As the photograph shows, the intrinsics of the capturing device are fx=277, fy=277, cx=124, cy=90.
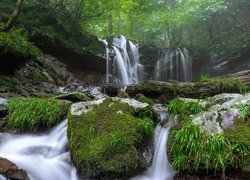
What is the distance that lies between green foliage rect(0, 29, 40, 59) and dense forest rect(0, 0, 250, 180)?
0.04 metres

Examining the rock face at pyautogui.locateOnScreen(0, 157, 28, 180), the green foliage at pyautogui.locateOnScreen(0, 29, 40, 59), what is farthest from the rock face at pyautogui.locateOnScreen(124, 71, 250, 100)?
the rock face at pyautogui.locateOnScreen(0, 157, 28, 180)

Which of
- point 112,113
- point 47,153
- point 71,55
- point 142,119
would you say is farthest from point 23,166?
point 71,55

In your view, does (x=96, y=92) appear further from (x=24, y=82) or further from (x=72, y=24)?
(x=72, y=24)

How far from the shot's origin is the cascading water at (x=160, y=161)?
4.40 metres

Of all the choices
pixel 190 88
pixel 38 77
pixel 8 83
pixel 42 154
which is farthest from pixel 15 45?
pixel 190 88

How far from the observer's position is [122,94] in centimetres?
809

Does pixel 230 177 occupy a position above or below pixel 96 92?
below

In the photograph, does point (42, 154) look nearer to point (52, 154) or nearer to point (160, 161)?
point (52, 154)

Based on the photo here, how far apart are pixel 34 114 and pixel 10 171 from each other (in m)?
2.25

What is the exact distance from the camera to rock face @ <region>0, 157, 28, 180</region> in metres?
3.86

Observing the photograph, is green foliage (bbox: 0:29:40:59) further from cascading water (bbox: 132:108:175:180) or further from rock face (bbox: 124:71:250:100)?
cascading water (bbox: 132:108:175:180)

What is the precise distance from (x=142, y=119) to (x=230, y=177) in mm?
1849

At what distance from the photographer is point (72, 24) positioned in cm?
1286

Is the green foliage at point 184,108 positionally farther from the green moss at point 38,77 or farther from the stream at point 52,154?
the green moss at point 38,77
